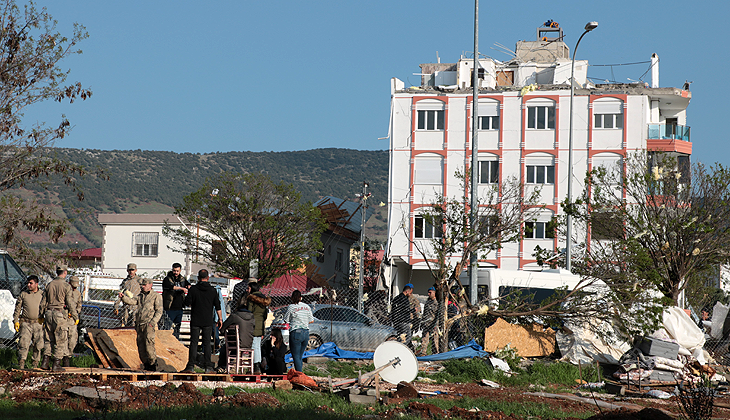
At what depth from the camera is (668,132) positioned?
46344mm

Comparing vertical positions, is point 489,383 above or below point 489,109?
below

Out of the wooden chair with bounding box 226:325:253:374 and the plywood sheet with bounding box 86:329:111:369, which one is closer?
the wooden chair with bounding box 226:325:253:374

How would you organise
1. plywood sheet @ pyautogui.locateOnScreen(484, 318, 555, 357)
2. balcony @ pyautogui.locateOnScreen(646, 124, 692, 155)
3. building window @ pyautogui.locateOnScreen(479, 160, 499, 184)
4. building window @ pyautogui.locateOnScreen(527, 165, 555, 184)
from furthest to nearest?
1. building window @ pyautogui.locateOnScreen(479, 160, 499, 184)
2. building window @ pyautogui.locateOnScreen(527, 165, 555, 184)
3. balcony @ pyautogui.locateOnScreen(646, 124, 692, 155)
4. plywood sheet @ pyautogui.locateOnScreen(484, 318, 555, 357)

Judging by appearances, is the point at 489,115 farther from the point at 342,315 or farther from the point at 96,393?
the point at 96,393

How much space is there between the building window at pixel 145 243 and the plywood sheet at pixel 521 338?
38.4 meters

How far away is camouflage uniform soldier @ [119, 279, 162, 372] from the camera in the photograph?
Answer: 42.4ft

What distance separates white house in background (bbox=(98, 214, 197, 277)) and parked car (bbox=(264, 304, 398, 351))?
33721 millimetres

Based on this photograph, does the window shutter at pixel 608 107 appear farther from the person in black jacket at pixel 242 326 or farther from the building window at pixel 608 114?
the person in black jacket at pixel 242 326

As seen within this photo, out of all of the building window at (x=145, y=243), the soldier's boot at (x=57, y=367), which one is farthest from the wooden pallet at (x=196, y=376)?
the building window at (x=145, y=243)

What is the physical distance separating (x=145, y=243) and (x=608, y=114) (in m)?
31.9

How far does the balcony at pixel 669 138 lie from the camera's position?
4547cm

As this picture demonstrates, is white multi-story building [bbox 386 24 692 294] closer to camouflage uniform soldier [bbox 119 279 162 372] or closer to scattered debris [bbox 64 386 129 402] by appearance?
camouflage uniform soldier [bbox 119 279 162 372]

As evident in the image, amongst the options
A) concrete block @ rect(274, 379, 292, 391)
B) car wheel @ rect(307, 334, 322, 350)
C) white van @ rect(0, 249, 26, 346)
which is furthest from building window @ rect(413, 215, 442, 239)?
concrete block @ rect(274, 379, 292, 391)

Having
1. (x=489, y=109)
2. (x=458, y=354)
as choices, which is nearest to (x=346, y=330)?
(x=458, y=354)
